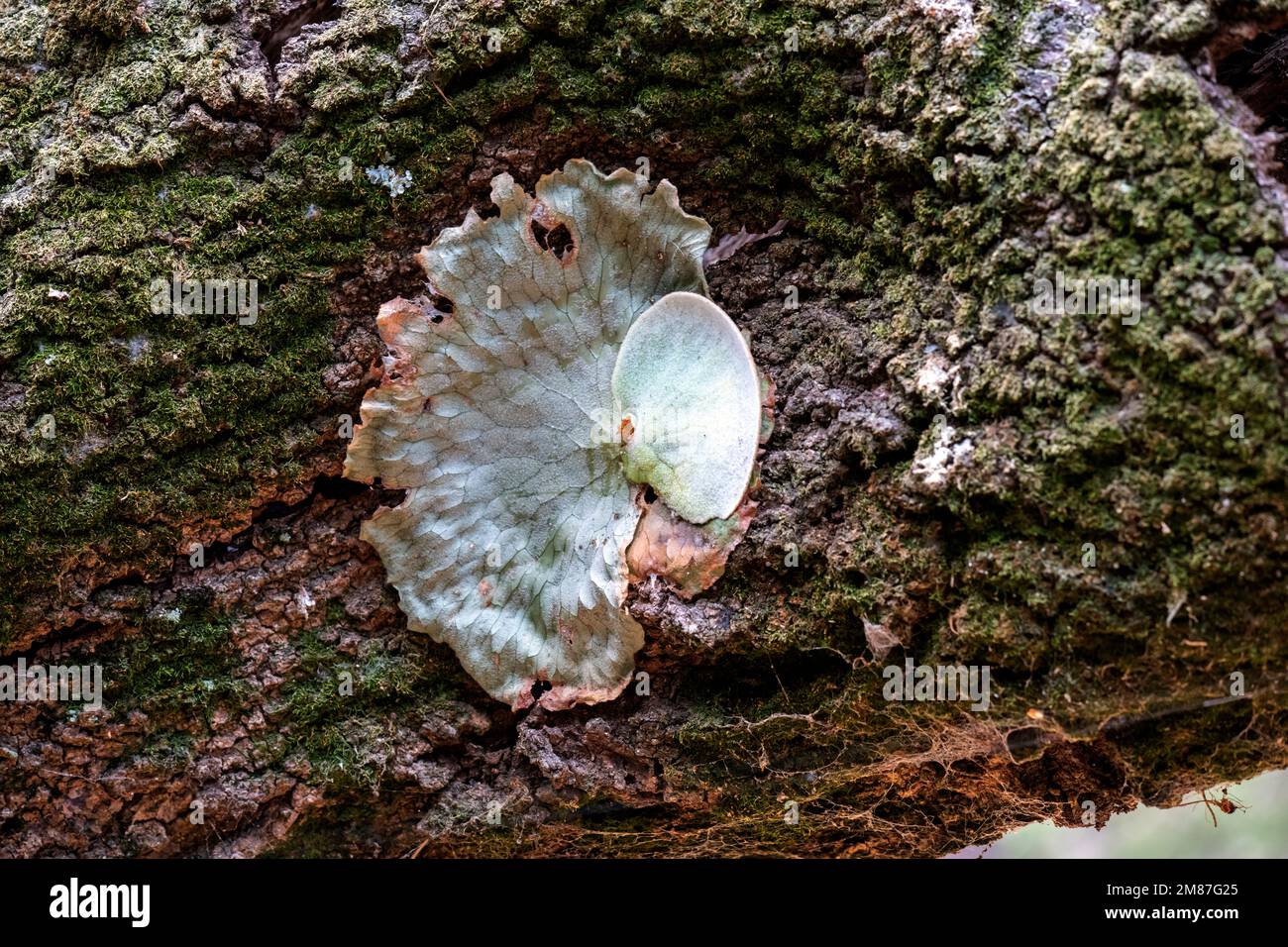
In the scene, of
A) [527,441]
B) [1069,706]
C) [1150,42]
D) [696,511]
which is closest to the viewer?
[1150,42]

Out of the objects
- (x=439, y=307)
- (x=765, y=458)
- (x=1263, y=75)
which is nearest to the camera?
(x=1263, y=75)

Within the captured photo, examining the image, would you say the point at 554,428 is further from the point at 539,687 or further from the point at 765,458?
the point at 539,687

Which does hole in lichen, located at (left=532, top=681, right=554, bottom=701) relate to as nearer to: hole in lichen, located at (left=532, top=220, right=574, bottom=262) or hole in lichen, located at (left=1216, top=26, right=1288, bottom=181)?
hole in lichen, located at (left=532, top=220, right=574, bottom=262)

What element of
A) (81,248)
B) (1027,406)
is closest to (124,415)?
(81,248)

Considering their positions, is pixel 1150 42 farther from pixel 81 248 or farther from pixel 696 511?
pixel 81 248

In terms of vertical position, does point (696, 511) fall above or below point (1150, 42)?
below

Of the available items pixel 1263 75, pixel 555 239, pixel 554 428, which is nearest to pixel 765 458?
pixel 554 428

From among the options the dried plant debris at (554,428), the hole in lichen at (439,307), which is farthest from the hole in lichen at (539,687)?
the hole in lichen at (439,307)

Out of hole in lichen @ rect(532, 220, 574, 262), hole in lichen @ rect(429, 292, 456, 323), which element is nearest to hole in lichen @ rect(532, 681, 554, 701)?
hole in lichen @ rect(429, 292, 456, 323)
